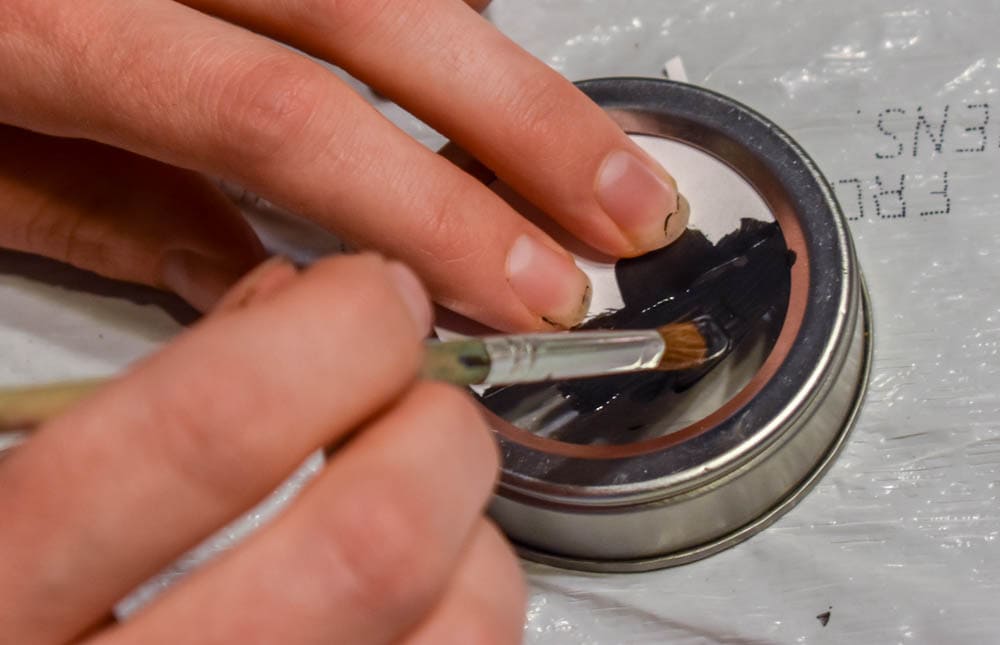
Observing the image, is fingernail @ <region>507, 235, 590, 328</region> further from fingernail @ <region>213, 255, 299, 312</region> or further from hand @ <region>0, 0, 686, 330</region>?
fingernail @ <region>213, 255, 299, 312</region>

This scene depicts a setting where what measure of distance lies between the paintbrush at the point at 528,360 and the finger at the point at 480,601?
0.22 feet

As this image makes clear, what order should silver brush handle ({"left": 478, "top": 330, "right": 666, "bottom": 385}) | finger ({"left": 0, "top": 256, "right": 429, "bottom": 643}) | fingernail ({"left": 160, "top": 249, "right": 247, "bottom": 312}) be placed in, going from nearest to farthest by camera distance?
finger ({"left": 0, "top": 256, "right": 429, "bottom": 643})
silver brush handle ({"left": 478, "top": 330, "right": 666, "bottom": 385})
fingernail ({"left": 160, "top": 249, "right": 247, "bottom": 312})

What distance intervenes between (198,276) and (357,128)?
0.59 feet

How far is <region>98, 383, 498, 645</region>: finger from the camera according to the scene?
0.34m

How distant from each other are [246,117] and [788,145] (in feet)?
1.23

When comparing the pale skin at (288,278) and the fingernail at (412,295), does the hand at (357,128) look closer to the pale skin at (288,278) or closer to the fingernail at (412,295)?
the pale skin at (288,278)

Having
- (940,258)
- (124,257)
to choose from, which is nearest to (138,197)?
(124,257)

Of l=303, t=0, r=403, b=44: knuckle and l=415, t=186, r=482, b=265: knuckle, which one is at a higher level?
l=303, t=0, r=403, b=44: knuckle

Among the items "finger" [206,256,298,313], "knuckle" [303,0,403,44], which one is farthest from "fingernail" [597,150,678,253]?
"finger" [206,256,298,313]

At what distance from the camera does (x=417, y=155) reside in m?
0.62

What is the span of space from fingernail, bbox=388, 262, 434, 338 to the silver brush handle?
0.04m

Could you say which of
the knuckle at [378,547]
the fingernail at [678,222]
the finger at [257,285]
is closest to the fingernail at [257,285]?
the finger at [257,285]

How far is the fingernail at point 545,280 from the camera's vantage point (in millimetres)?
630

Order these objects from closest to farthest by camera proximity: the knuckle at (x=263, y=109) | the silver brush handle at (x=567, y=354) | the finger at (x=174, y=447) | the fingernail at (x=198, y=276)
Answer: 1. the finger at (x=174, y=447)
2. the silver brush handle at (x=567, y=354)
3. the knuckle at (x=263, y=109)
4. the fingernail at (x=198, y=276)
